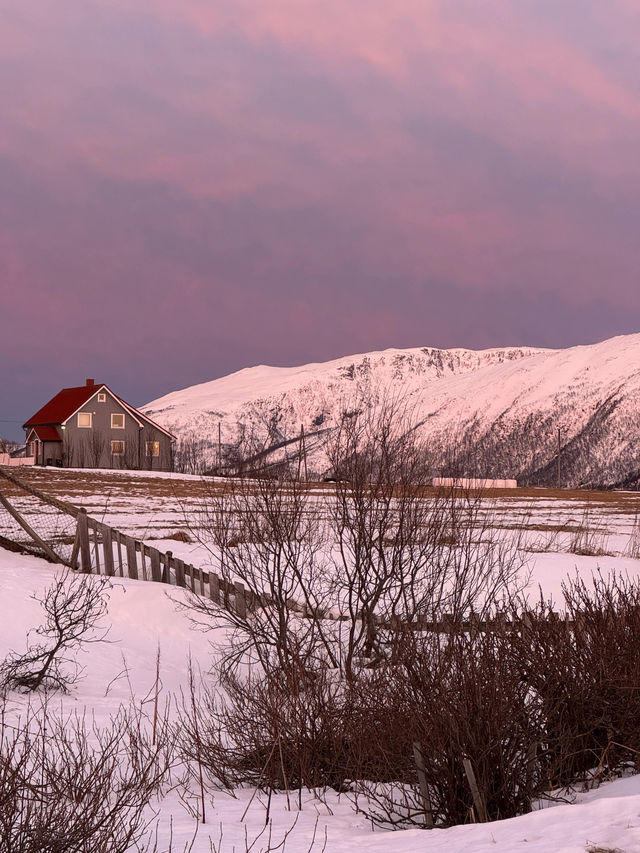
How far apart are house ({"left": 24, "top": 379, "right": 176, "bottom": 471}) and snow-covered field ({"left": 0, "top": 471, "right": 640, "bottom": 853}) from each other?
31850 millimetres

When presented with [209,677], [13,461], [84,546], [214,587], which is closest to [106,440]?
[13,461]

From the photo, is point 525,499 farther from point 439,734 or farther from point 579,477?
point 579,477

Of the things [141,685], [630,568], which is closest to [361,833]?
[141,685]

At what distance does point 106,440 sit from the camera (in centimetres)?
6219

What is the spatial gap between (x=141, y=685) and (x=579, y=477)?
352 feet

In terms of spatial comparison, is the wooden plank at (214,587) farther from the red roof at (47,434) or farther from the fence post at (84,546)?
the red roof at (47,434)

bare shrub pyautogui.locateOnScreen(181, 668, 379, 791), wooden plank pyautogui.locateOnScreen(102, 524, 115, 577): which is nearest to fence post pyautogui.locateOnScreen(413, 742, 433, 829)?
bare shrub pyautogui.locateOnScreen(181, 668, 379, 791)

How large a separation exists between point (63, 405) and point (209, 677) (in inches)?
2207

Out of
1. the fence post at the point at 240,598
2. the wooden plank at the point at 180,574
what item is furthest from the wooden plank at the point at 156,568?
the fence post at the point at 240,598

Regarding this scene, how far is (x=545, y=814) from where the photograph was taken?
441cm

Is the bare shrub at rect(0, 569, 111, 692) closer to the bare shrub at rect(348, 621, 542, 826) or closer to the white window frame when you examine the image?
the bare shrub at rect(348, 621, 542, 826)

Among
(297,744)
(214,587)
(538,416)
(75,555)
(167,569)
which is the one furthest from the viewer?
(538,416)

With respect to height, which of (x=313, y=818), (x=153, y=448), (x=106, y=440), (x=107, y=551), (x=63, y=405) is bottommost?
(x=313, y=818)

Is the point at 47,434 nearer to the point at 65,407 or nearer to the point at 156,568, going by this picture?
the point at 65,407
